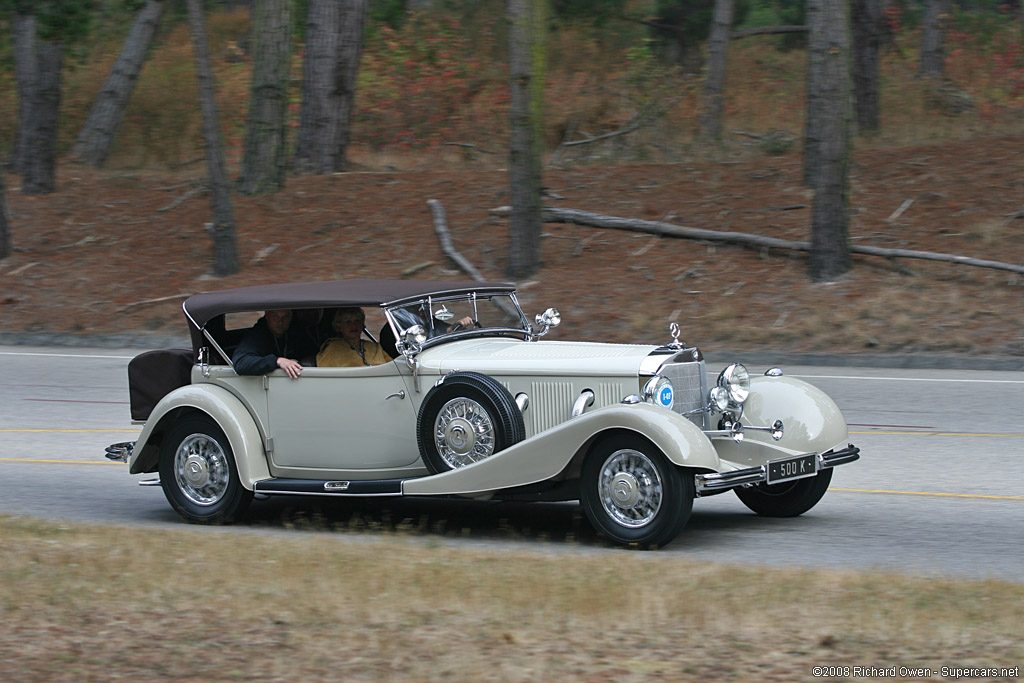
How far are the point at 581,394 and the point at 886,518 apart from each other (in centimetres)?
217

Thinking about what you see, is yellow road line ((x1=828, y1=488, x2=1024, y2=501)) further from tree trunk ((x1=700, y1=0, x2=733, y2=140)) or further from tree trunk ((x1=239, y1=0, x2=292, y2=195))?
tree trunk ((x1=700, y1=0, x2=733, y2=140))

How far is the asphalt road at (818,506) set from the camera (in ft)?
22.6

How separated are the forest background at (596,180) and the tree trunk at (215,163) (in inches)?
21.7

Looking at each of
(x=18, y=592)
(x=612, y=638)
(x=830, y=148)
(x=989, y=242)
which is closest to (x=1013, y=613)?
(x=612, y=638)

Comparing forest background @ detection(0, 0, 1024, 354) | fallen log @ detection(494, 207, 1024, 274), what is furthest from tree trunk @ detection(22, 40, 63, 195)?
fallen log @ detection(494, 207, 1024, 274)

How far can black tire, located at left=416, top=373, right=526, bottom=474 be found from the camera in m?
7.16

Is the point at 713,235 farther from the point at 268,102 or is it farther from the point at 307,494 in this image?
the point at 307,494

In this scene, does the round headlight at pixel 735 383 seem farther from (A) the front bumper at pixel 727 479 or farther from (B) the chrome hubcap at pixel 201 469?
(B) the chrome hubcap at pixel 201 469

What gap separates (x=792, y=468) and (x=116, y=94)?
24877mm

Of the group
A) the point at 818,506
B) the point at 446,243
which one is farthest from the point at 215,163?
the point at 818,506

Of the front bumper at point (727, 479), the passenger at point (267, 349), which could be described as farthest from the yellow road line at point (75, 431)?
the front bumper at point (727, 479)

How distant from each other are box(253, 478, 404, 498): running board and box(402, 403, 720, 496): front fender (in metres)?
0.14

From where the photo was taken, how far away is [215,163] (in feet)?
67.0

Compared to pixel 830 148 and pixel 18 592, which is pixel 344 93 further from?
pixel 18 592
